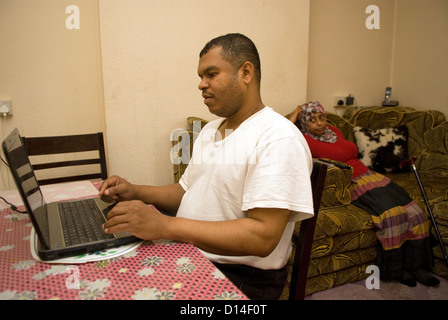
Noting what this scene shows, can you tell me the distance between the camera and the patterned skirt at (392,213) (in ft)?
6.17

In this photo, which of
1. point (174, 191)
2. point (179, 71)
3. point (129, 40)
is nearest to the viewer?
point (174, 191)

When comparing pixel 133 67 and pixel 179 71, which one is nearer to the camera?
pixel 133 67

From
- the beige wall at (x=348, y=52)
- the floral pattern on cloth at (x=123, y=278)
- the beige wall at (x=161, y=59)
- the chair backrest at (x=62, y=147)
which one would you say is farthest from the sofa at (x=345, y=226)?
the floral pattern on cloth at (x=123, y=278)

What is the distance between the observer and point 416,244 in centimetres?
189

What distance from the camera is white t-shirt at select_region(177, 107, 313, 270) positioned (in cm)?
78

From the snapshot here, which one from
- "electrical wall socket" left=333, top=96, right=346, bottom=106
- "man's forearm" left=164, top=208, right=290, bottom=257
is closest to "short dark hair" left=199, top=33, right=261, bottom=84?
"man's forearm" left=164, top=208, right=290, bottom=257

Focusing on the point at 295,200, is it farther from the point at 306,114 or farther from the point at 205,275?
the point at 306,114

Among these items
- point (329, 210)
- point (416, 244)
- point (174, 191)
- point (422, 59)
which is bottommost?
point (416, 244)

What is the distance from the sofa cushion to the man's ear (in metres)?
1.95

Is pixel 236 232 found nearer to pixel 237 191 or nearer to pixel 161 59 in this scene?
pixel 237 191

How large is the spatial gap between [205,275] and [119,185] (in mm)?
546

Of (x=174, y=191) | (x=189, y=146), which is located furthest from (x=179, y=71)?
(x=174, y=191)

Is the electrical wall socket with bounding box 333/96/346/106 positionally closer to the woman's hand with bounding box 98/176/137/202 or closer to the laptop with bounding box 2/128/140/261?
the woman's hand with bounding box 98/176/137/202
